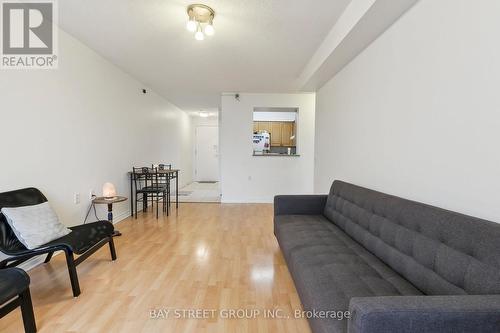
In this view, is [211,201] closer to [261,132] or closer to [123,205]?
[123,205]

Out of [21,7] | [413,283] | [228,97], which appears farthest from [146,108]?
[413,283]

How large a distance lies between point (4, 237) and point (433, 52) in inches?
129

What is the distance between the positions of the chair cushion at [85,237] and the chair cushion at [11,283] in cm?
43

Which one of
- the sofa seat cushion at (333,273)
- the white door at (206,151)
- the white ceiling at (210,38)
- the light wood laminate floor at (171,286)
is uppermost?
the white ceiling at (210,38)

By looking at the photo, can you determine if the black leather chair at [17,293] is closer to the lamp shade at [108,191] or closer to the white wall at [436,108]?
the lamp shade at [108,191]

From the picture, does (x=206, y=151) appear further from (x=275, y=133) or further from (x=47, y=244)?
(x=47, y=244)

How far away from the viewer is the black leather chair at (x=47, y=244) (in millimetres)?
1807

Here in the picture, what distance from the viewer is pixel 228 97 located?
5312 millimetres

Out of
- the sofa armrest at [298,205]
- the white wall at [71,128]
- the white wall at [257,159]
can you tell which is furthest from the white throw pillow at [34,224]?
the white wall at [257,159]

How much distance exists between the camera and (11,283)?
1.35m

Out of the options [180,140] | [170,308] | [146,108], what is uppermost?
[146,108]

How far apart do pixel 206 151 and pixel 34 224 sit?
7.06 m

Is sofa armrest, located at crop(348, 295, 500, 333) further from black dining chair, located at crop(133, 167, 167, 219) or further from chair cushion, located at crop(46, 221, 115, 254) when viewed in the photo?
black dining chair, located at crop(133, 167, 167, 219)

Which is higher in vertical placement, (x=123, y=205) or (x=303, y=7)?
(x=303, y=7)
